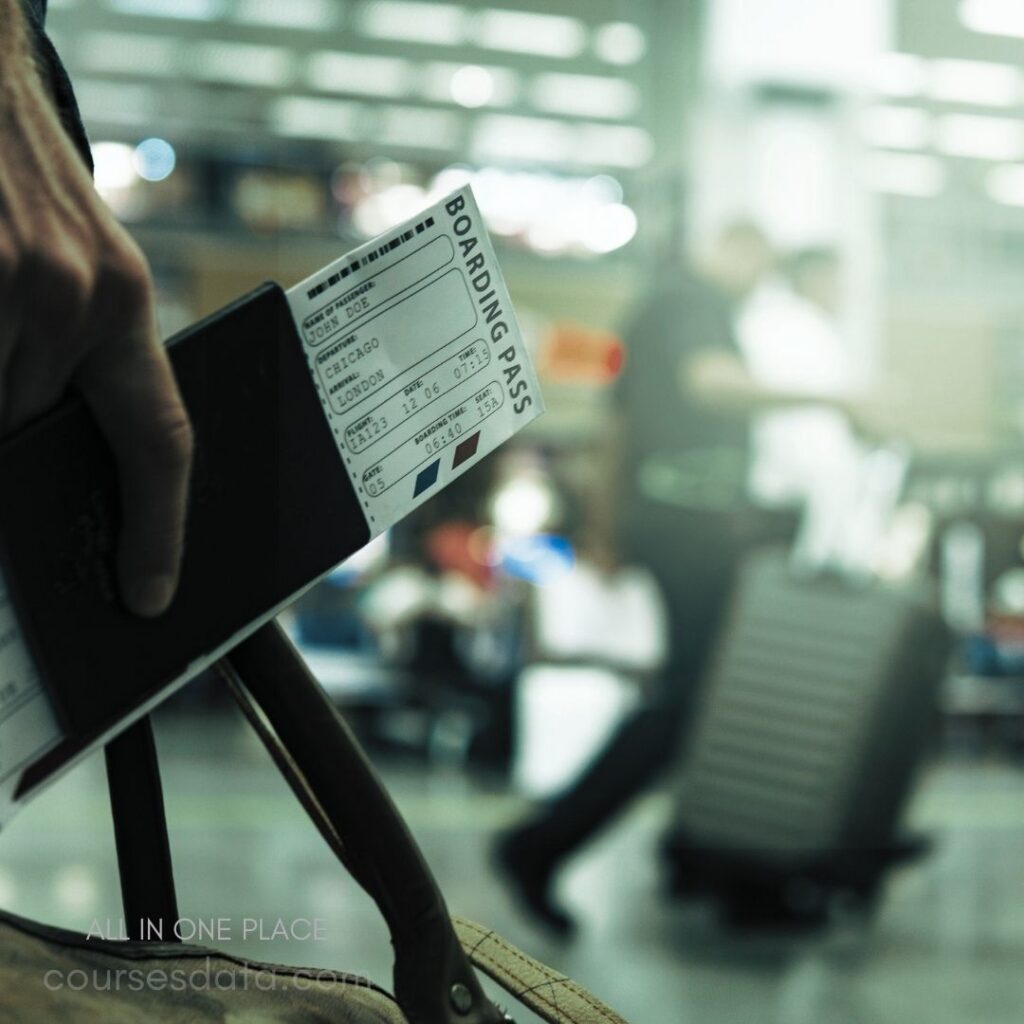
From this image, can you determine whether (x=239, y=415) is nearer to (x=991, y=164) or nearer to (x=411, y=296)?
(x=411, y=296)

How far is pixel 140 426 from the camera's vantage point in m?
0.44

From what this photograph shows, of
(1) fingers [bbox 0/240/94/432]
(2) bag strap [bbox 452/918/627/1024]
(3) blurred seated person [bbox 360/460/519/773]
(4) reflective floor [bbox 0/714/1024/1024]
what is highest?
(1) fingers [bbox 0/240/94/432]

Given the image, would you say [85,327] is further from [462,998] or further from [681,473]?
[681,473]

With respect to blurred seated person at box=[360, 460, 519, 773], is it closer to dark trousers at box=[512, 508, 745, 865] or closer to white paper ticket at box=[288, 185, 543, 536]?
dark trousers at box=[512, 508, 745, 865]

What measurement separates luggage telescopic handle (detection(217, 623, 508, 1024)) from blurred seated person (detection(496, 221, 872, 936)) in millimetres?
2108

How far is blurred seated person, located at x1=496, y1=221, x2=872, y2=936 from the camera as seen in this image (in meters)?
2.63

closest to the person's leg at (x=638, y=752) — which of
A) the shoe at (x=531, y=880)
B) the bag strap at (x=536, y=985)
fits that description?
the shoe at (x=531, y=880)

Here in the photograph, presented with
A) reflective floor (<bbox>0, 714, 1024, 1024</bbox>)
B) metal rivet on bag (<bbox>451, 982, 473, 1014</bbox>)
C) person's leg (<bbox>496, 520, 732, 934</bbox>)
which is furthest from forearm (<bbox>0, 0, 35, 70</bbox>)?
person's leg (<bbox>496, 520, 732, 934</bbox>)

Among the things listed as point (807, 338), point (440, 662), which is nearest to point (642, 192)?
point (807, 338)

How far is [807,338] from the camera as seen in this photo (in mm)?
3547

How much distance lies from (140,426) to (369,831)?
18 centimetres

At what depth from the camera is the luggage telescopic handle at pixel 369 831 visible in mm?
511

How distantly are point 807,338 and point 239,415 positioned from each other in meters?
3.18

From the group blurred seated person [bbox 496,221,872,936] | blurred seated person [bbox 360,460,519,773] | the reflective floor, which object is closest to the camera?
the reflective floor
